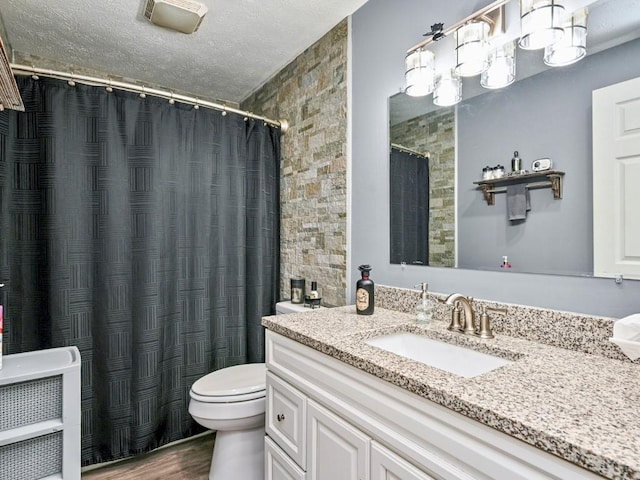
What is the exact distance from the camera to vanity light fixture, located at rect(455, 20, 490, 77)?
1.28 metres

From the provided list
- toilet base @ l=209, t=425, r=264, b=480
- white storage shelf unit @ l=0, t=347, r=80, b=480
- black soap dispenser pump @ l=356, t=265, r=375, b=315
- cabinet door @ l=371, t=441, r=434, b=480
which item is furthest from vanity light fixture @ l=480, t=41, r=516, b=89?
white storage shelf unit @ l=0, t=347, r=80, b=480

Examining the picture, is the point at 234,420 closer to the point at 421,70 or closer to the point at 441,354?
the point at 441,354

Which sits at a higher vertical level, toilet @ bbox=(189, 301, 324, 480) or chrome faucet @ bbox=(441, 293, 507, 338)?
chrome faucet @ bbox=(441, 293, 507, 338)

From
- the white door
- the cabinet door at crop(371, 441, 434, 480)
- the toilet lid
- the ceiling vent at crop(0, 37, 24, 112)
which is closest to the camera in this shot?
the cabinet door at crop(371, 441, 434, 480)

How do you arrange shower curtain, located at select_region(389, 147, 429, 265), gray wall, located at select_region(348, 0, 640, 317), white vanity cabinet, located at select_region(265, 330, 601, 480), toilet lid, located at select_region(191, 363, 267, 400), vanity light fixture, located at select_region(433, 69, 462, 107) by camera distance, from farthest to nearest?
toilet lid, located at select_region(191, 363, 267, 400) < shower curtain, located at select_region(389, 147, 429, 265) < vanity light fixture, located at select_region(433, 69, 462, 107) < gray wall, located at select_region(348, 0, 640, 317) < white vanity cabinet, located at select_region(265, 330, 601, 480)

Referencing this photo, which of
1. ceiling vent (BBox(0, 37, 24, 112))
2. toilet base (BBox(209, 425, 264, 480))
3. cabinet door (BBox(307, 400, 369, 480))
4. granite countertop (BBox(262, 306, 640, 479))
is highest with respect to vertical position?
ceiling vent (BBox(0, 37, 24, 112))

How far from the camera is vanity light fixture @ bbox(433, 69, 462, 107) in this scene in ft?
4.73

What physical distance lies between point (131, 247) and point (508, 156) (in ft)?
6.04

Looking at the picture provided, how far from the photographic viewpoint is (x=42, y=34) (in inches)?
81.7

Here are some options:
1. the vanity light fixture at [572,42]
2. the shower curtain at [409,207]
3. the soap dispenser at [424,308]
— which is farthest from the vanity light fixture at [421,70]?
the soap dispenser at [424,308]

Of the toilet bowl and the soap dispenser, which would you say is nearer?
the soap dispenser

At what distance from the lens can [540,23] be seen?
1.12m

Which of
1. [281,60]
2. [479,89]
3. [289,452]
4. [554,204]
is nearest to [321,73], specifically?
[281,60]

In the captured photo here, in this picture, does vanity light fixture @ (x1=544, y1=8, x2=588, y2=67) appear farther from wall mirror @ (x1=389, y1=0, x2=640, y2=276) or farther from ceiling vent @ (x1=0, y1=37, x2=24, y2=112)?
ceiling vent @ (x1=0, y1=37, x2=24, y2=112)
